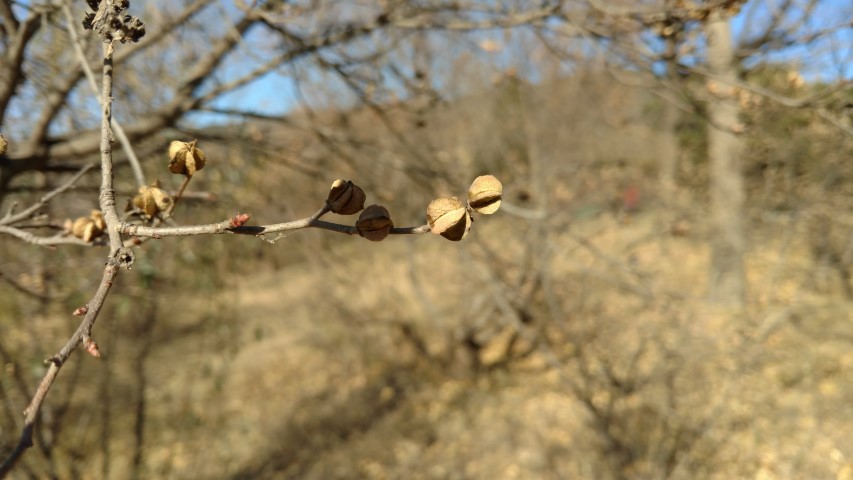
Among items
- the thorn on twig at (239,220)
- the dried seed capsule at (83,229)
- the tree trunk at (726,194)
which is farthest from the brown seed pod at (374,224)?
the tree trunk at (726,194)

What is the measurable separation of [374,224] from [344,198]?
0.06 meters

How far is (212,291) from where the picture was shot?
198 inches

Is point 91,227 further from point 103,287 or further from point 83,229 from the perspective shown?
point 103,287

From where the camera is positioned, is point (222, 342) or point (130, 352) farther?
point (222, 342)

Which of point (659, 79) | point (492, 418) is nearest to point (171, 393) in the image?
point (492, 418)

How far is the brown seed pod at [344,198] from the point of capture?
0.79 meters

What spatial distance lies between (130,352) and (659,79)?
4.31 meters

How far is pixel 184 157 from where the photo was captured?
92 centimetres

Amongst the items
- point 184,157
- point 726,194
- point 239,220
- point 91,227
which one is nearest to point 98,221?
point 91,227

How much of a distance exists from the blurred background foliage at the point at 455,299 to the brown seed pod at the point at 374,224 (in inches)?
54.3

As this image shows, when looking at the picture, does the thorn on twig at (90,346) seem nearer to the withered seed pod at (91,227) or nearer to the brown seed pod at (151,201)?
the brown seed pod at (151,201)

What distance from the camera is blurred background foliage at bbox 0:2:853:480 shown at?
300 centimetres

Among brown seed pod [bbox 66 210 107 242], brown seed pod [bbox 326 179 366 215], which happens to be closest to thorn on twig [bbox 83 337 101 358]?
brown seed pod [bbox 326 179 366 215]

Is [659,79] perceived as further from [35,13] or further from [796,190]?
[796,190]
